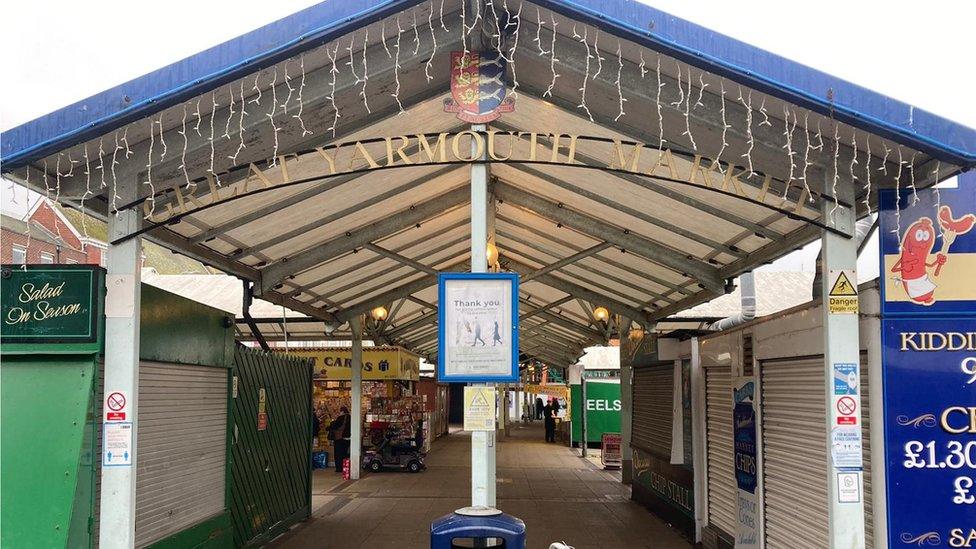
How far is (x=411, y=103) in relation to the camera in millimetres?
7152

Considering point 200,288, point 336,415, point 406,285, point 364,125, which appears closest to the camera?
point 364,125

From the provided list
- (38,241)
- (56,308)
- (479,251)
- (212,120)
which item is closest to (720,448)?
(479,251)

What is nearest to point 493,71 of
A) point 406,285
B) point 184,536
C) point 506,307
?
point 506,307

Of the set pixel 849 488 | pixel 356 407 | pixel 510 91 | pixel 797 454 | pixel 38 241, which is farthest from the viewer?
pixel 38 241

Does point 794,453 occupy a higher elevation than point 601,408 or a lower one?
higher

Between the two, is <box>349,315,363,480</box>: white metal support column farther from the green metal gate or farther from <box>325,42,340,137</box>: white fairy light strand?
<box>325,42,340,137</box>: white fairy light strand

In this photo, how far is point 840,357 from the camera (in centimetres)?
629

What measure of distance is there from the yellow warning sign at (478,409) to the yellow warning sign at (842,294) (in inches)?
104

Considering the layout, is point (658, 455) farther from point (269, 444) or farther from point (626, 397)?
point (269, 444)

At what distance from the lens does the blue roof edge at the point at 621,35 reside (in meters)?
5.61

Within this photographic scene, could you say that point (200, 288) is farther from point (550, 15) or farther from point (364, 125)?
point (550, 15)

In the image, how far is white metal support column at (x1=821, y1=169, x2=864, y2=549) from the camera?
619cm

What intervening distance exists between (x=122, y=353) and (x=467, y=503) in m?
9.21

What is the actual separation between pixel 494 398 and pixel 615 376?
2421 cm
